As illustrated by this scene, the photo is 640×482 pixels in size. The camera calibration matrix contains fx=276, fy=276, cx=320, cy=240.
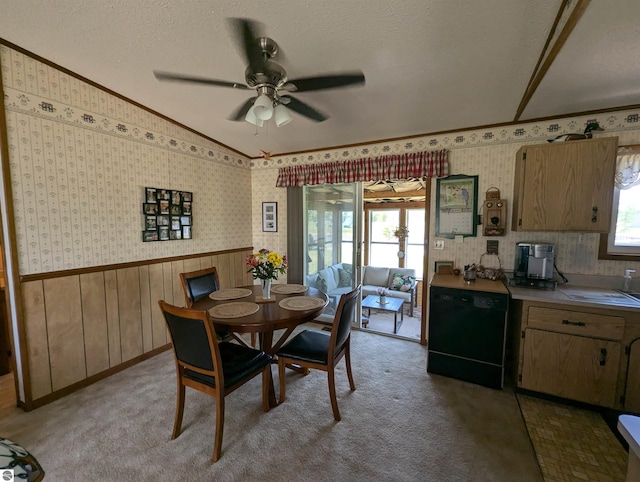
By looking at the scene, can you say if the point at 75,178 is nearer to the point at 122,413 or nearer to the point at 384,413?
the point at 122,413

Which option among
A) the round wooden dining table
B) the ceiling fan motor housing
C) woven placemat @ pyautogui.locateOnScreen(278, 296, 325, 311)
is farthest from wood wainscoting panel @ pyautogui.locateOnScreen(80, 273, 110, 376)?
the ceiling fan motor housing

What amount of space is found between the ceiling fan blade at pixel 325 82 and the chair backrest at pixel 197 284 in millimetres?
1814

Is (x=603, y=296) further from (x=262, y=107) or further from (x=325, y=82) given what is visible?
(x=262, y=107)

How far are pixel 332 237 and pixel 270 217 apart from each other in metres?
0.99

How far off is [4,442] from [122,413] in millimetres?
1322

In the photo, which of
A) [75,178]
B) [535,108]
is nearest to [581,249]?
[535,108]

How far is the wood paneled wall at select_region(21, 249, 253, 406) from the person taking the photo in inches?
83.2

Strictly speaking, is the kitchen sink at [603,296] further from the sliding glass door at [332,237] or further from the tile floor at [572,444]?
the sliding glass door at [332,237]

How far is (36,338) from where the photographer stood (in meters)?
2.11

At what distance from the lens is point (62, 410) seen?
209 cm

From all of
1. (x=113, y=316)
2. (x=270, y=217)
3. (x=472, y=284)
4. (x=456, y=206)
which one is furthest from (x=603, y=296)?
(x=113, y=316)

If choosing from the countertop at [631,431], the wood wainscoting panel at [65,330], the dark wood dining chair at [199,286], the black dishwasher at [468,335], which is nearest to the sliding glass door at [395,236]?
the black dishwasher at [468,335]

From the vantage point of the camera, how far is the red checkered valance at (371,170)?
115 inches

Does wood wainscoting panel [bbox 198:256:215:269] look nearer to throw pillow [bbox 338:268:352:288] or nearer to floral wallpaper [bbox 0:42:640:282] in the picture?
floral wallpaper [bbox 0:42:640:282]
